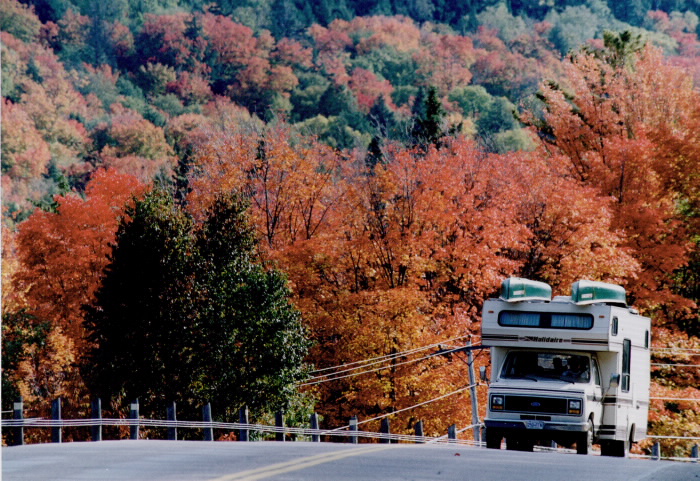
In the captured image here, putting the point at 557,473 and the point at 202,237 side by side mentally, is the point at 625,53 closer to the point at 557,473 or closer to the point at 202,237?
the point at 202,237

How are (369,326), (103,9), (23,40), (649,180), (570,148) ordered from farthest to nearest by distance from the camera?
(103,9) → (23,40) → (570,148) → (649,180) → (369,326)

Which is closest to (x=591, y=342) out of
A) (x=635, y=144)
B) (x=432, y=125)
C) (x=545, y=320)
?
(x=545, y=320)

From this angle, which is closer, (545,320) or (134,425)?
(545,320)

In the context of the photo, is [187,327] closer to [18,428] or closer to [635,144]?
[18,428]

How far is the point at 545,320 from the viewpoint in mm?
18703

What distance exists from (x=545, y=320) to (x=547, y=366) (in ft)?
2.99

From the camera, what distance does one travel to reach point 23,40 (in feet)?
533

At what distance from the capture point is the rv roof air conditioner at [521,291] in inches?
751

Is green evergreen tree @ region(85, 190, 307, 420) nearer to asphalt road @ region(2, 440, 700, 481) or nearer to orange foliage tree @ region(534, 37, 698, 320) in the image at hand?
orange foliage tree @ region(534, 37, 698, 320)

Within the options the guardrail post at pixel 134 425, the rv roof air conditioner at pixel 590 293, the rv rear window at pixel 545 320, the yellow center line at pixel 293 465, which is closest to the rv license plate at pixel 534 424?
the rv rear window at pixel 545 320

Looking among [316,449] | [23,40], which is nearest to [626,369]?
[316,449]

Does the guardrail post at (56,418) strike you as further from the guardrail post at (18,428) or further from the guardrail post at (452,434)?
the guardrail post at (452,434)

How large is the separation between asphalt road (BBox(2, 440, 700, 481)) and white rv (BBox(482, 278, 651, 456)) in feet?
10.6

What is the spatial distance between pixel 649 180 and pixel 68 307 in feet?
95.8
